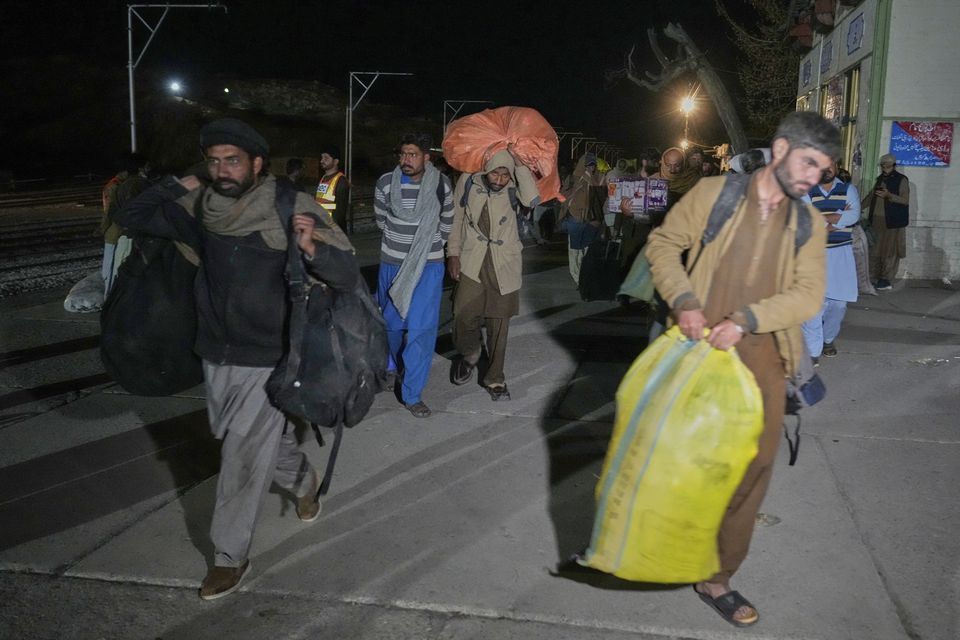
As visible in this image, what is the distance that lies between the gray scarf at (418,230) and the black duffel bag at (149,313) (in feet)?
7.00

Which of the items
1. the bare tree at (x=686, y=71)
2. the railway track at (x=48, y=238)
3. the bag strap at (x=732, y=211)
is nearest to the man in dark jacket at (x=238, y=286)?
the bag strap at (x=732, y=211)

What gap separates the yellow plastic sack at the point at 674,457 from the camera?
2.77m

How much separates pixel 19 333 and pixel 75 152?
181ft

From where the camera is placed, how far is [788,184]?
9.21 feet

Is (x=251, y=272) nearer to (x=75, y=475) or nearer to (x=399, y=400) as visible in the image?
(x=75, y=475)

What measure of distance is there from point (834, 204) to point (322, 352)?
4.77 m

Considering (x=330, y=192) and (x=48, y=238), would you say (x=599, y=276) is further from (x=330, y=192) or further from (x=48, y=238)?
(x=48, y=238)

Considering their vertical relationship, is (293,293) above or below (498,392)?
above

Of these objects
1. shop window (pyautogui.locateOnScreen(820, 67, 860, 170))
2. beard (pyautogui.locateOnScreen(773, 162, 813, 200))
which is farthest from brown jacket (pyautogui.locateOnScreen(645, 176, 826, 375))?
shop window (pyautogui.locateOnScreen(820, 67, 860, 170))

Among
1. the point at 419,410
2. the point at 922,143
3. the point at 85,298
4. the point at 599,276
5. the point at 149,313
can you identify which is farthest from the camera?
the point at 922,143

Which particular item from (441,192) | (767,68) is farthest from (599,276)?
(767,68)

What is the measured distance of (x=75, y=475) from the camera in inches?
178

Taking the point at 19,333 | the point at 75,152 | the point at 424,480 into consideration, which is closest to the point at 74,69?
the point at 75,152

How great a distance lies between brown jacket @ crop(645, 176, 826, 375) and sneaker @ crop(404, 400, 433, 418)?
2.78 metres
